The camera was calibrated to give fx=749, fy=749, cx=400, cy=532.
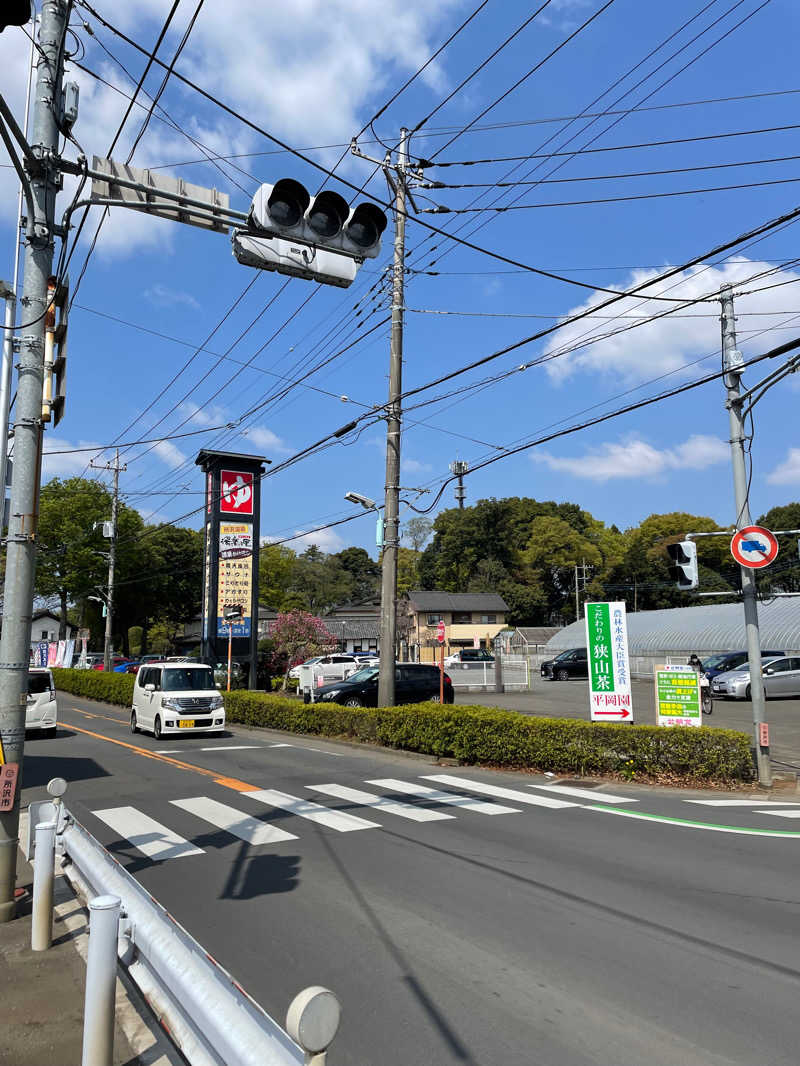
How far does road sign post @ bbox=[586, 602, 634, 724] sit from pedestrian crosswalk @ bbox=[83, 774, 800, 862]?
3.25 metres

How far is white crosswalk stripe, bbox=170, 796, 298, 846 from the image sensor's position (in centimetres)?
845

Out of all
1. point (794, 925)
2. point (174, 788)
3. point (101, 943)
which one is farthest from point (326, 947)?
point (174, 788)

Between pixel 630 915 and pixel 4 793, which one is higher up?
pixel 4 793

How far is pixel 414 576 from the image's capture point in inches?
4077

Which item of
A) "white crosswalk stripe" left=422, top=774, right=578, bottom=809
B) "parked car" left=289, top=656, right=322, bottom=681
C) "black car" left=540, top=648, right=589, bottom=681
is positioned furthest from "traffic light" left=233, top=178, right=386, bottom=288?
"black car" left=540, top=648, right=589, bottom=681

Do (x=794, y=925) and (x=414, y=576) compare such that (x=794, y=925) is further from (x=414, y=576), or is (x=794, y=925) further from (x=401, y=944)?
(x=414, y=576)

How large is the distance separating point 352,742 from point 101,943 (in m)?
14.9

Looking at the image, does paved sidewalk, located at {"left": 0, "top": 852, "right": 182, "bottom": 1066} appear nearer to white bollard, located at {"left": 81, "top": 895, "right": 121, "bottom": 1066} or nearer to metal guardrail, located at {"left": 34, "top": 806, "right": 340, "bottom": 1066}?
metal guardrail, located at {"left": 34, "top": 806, "right": 340, "bottom": 1066}

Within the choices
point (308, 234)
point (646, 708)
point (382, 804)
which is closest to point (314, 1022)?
point (308, 234)

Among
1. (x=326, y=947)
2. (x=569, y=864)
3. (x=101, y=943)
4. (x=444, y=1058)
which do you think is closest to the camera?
(x=101, y=943)

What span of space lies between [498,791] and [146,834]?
18.1 feet

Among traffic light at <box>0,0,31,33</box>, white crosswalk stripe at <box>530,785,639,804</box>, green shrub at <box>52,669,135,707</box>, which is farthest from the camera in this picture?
green shrub at <box>52,669,135,707</box>

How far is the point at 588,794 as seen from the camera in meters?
11.6

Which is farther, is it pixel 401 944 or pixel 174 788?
pixel 174 788
